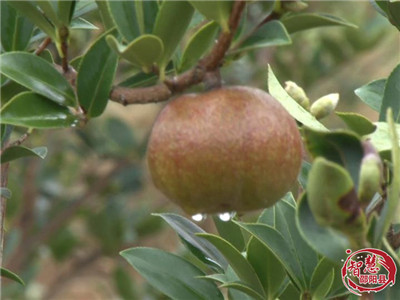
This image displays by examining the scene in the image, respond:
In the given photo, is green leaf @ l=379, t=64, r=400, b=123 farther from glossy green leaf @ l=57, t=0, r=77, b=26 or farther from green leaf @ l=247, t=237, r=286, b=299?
glossy green leaf @ l=57, t=0, r=77, b=26

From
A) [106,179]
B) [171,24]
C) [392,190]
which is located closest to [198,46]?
[171,24]

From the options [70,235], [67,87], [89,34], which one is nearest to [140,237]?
[70,235]

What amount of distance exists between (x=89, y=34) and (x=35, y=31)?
4.88 feet

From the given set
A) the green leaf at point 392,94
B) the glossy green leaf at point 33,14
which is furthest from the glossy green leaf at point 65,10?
the green leaf at point 392,94

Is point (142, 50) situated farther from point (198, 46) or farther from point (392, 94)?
point (392, 94)

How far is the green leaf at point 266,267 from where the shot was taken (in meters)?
0.92

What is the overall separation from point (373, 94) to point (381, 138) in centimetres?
26

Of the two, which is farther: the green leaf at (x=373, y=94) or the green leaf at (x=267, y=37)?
the green leaf at (x=373, y=94)

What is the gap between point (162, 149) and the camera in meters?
0.73

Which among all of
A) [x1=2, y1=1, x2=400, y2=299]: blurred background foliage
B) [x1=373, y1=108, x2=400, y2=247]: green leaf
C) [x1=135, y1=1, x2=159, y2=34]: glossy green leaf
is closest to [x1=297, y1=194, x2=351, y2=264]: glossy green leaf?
[x1=373, y1=108, x2=400, y2=247]: green leaf

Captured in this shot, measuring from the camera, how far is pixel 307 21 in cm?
84

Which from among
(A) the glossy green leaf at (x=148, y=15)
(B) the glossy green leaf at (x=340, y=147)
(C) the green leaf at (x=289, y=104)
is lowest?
(C) the green leaf at (x=289, y=104)

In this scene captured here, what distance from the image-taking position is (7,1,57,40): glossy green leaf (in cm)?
85

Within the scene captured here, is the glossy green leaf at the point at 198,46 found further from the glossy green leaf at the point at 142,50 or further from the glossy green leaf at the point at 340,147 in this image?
the glossy green leaf at the point at 340,147
